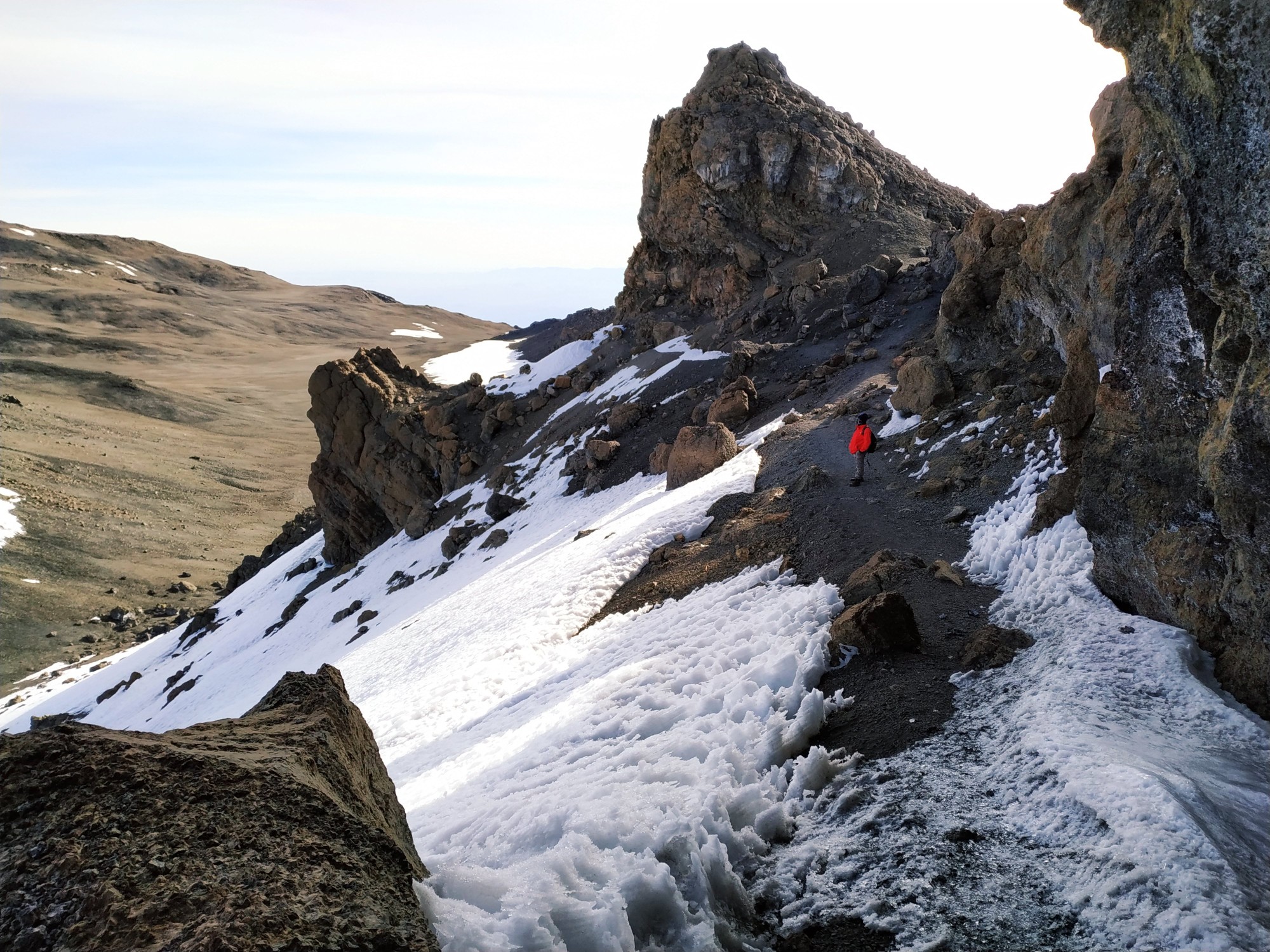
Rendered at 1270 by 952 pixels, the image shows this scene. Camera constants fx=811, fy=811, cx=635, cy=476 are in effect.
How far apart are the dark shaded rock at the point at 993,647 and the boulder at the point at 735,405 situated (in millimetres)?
19165

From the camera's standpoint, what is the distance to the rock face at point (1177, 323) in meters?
5.89

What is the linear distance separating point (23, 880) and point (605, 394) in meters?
35.5

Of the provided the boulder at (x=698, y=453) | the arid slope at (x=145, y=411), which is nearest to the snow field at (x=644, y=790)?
the boulder at (x=698, y=453)

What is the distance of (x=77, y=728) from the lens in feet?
15.6

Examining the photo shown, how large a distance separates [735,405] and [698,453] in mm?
4685

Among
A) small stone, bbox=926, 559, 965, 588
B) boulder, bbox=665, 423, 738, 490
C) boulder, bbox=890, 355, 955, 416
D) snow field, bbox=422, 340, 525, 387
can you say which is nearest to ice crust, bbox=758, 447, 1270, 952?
small stone, bbox=926, 559, 965, 588

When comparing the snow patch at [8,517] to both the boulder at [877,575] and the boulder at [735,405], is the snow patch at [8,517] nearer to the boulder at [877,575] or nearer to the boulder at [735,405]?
the boulder at [735,405]

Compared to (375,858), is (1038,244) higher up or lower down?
higher up

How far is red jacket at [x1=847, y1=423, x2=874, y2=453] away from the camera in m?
16.7

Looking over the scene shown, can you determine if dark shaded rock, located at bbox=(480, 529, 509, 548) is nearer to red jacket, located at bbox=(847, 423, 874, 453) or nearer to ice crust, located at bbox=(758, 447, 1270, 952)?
red jacket, located at bbox=(847, 423, 874, 453)

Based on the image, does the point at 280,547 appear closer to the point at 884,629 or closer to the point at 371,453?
the point at 371,453

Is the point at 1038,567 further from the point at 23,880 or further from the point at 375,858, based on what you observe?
the point at 23,880

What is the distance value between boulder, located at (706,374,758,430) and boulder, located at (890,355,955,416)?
8.55 metres

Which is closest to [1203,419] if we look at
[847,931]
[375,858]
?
[847,931]
